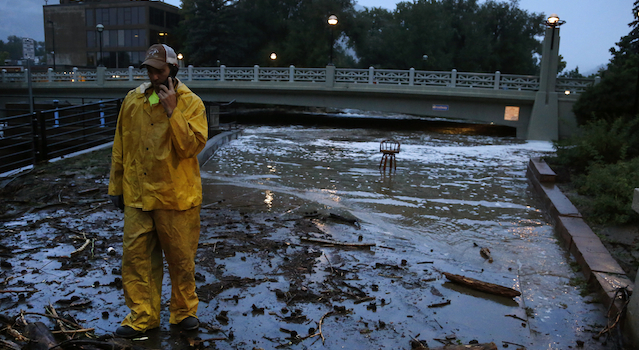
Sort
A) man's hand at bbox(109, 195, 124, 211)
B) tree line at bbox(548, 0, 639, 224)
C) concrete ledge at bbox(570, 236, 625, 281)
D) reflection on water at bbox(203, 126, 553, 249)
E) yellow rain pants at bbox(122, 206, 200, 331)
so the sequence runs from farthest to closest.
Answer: reflection on water at bbox(203, 126, 553, 249) < tree line at bbox(548, 0, 639, 224) < concrete ledge at bbox(570, 236, 625, 281) < man's hand at bbox(109, 195, 124, 211) < yellow rain pants at bbox(122, 206, 200, 331)

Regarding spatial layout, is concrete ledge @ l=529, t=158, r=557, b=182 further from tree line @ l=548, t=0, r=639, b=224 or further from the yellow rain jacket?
the yellow rain jacket

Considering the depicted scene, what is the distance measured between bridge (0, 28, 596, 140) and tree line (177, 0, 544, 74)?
19.2 m

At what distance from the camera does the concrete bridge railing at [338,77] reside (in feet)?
87.1

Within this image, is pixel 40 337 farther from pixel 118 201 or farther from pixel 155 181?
pixel 155 181

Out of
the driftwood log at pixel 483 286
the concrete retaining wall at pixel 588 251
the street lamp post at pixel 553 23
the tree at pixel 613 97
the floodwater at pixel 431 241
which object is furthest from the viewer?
the street lamp post at pixel 553 23

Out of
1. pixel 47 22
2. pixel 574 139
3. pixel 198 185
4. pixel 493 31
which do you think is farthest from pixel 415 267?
pixel 47 22

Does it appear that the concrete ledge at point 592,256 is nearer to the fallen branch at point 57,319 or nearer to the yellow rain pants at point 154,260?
the yellow rain pants at point 154,260

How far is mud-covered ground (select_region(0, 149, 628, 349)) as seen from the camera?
13.1 ft

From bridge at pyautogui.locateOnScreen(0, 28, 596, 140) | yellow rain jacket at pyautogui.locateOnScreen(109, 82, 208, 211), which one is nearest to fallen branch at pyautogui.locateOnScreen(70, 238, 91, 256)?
yellow rain jacket at pyautogui.locateOnScreen(109, 82, 208, 211)

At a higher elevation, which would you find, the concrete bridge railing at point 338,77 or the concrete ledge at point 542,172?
the concrete bridge railing at point 338,77

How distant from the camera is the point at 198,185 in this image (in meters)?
3.95

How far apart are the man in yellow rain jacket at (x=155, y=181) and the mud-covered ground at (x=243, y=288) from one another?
451mm

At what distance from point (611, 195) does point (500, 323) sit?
4564mm

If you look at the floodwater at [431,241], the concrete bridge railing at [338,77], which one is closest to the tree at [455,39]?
the concrete bridge railing at [338,77]
